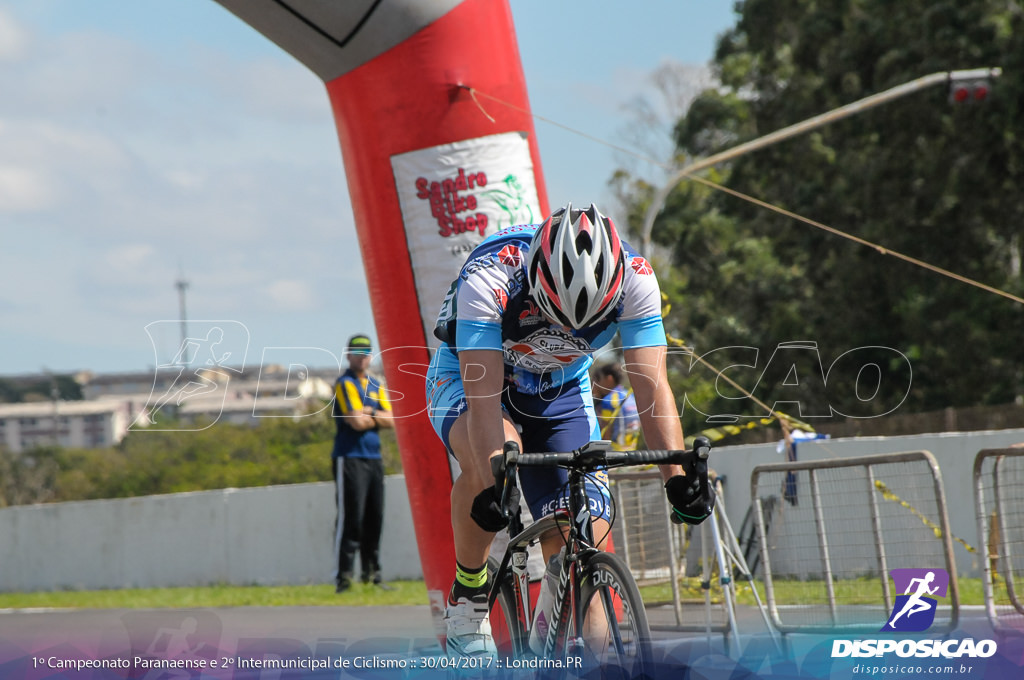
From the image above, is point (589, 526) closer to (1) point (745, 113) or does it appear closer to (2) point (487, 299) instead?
(2) point (487, 299)

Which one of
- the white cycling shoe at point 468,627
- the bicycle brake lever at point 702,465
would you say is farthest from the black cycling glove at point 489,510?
the white cycling shoe at point 468,627

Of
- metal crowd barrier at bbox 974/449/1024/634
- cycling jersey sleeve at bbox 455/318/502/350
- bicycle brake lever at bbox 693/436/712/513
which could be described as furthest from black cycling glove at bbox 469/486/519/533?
metal crowd barrier at bbox 974/449/1024/634

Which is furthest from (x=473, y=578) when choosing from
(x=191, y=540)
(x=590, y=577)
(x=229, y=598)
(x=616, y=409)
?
(x=191, y=540)

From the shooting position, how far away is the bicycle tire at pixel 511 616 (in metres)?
4.34

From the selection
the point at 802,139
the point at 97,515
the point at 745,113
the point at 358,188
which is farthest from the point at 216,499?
the point at 745,113

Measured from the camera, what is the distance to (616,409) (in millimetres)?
8844

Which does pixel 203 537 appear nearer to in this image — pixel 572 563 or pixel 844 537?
pixel 844 537

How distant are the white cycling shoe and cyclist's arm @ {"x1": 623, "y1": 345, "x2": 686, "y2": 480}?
3.25 feet

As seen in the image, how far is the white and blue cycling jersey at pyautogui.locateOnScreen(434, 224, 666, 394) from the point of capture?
4152 millimetres

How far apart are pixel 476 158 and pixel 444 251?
1.81 feet

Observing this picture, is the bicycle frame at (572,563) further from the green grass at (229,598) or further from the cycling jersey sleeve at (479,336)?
the green grass at (229,598)

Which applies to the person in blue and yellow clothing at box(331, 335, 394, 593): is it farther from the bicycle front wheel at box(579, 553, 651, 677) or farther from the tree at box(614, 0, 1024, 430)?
the tree at box(614, 0, 1024, 430)

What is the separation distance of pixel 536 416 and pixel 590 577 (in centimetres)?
104

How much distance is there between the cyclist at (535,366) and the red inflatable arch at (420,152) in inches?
70.6
